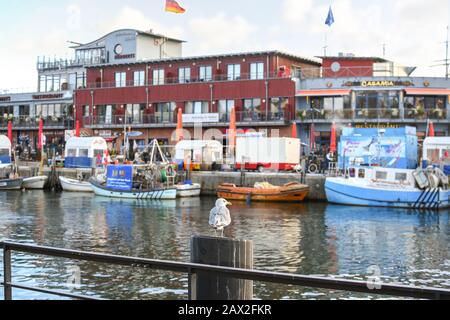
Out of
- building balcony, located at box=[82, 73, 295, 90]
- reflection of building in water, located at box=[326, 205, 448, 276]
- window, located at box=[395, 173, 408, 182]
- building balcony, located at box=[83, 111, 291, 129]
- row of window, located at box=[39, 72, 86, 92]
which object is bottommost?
reflection of building in water, located at box=[326, 205, 448, 276]

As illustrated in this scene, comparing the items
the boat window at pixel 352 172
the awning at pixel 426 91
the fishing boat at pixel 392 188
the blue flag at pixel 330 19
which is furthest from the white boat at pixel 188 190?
the blue flag at pixel 330 19

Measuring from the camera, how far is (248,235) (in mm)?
27594

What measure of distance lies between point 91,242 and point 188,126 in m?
43.3

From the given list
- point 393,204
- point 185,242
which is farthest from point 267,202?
point 185,242

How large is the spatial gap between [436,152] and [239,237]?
88.0 ft

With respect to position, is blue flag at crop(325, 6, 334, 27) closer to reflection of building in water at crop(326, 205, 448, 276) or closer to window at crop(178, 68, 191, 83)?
window at crop(178, 68, 191, 83)

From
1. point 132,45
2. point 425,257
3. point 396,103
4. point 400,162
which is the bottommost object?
point 425,257

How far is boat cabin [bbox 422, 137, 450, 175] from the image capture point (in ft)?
157

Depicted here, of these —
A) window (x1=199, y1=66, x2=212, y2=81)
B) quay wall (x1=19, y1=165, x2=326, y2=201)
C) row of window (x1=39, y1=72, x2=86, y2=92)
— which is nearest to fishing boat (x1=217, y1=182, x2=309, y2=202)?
quay wall (x1=19, y1=165, x2=326, y2=201)

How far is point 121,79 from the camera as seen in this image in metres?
75.1

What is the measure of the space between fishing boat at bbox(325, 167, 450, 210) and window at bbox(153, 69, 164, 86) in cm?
3355

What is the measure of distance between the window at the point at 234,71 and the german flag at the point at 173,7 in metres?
7.76

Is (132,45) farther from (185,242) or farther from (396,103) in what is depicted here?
(185,242)

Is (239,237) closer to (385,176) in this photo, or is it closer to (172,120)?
(385,176)
